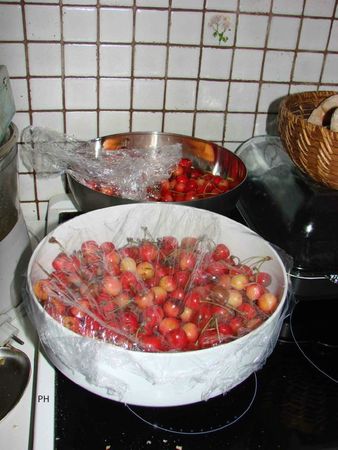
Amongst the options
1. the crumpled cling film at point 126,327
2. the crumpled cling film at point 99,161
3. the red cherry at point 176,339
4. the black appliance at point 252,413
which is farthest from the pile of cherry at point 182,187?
the red cherry at point 176,339

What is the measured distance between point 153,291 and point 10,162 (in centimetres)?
30

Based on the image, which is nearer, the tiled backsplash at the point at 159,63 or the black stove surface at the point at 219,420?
the black stove surface at the point at 219,420

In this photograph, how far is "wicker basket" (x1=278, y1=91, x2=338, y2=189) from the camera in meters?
0.73

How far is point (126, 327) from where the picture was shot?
570mm

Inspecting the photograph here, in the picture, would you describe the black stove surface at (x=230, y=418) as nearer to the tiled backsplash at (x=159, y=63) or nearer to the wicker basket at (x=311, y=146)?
the wicker basket at (x=311, y=146)

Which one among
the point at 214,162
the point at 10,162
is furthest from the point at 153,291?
Answer: the point at 214,162

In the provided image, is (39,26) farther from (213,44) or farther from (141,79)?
(213,44)

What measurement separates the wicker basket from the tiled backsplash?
0.15 m

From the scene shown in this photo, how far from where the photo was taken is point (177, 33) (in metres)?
0.91

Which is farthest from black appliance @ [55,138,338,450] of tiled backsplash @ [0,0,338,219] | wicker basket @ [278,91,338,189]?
tiled backsplash @ [0,0,338,219]

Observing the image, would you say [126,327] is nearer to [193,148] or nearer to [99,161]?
[99,161]

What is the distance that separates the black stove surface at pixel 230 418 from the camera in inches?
22.0

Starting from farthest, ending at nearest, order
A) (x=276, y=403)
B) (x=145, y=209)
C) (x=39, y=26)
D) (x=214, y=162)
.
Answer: (x=214, y=162) → (x=39, y=26) → (x=145, y=209) → (x=276, y=403)

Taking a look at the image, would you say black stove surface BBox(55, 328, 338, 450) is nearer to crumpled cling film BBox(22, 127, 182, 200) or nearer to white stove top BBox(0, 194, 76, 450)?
white stove top BBox(0, 194, 76, 450)
